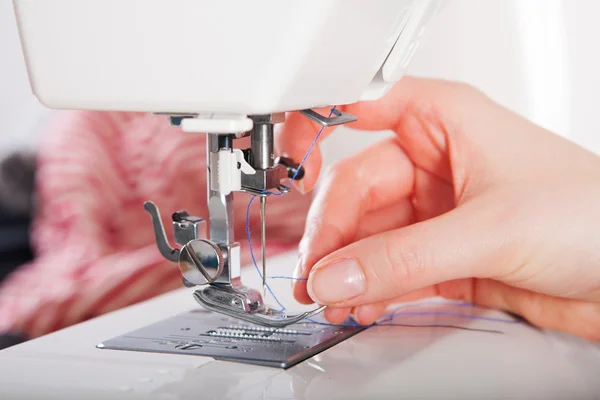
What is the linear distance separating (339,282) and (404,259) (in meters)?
0.07

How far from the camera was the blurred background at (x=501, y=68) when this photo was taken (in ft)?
5.76

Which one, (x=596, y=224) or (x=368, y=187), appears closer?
(x=596, y=224)

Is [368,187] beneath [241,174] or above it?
beneath

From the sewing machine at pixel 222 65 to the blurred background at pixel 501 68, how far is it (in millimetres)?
1000

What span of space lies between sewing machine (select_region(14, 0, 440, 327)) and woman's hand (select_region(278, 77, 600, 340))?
11 centimetres

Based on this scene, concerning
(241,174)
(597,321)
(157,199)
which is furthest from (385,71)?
(157,199)

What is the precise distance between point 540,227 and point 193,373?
43cm

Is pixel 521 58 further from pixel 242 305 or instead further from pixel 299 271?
pixel 242 305

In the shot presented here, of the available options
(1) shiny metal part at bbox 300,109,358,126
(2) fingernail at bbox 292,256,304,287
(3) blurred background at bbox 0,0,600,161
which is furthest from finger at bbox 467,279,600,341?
(3) blurred background at bbox 0,0,600,161

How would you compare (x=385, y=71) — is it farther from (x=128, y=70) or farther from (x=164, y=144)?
(x=164, y=144)

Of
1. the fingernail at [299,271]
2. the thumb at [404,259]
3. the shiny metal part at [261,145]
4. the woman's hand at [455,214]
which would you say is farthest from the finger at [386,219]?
the shiny metal part at [261,145]

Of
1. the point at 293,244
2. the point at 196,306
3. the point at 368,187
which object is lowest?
the point at 293,244

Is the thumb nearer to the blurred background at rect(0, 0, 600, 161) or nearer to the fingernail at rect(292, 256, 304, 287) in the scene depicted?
the fingernail at rect(292, 256, 304, 287)

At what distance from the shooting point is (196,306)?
112 centimetres
